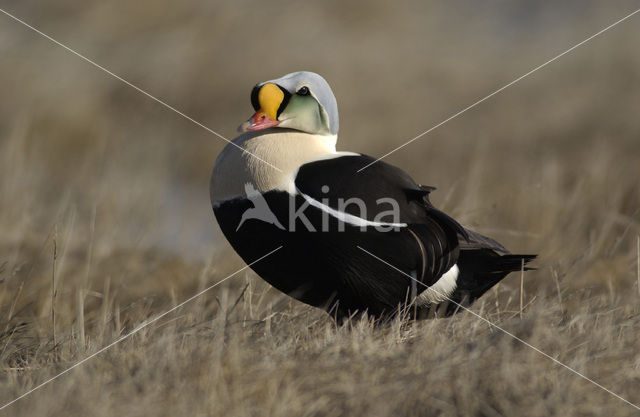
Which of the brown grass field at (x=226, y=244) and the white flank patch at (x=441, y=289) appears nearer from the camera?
the brown grass field at (x=226, y=244)

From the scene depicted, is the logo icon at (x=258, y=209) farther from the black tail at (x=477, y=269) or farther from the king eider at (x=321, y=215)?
the black tail at (x=477, y=269)

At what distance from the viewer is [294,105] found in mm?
2865

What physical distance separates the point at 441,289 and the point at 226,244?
226cm

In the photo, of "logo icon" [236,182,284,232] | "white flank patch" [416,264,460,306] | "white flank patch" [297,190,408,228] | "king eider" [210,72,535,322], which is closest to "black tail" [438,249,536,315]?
"white flank patch" [416,264,460,306]

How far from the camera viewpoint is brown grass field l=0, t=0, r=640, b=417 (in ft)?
7.15

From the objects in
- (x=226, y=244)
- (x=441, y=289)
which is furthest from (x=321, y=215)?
(x=226, y=244)

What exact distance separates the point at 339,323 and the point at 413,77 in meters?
5.54

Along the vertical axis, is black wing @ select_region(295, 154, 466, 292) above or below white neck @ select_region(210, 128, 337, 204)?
below

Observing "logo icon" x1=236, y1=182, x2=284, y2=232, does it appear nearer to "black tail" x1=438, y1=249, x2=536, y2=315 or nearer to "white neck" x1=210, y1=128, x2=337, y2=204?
"white neck" x1=210, y1=128, x2=337, y2=204

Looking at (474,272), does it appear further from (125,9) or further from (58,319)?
(125,9)

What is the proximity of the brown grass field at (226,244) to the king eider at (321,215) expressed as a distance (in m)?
0.14

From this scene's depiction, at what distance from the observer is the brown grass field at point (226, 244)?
2.18m

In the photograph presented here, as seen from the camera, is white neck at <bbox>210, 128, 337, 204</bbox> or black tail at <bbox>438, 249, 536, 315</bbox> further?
black tail at <bbox>438, 249, 536, 315</bbox>

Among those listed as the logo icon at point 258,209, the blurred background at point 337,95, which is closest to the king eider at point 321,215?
the logo icon at point 258,209
